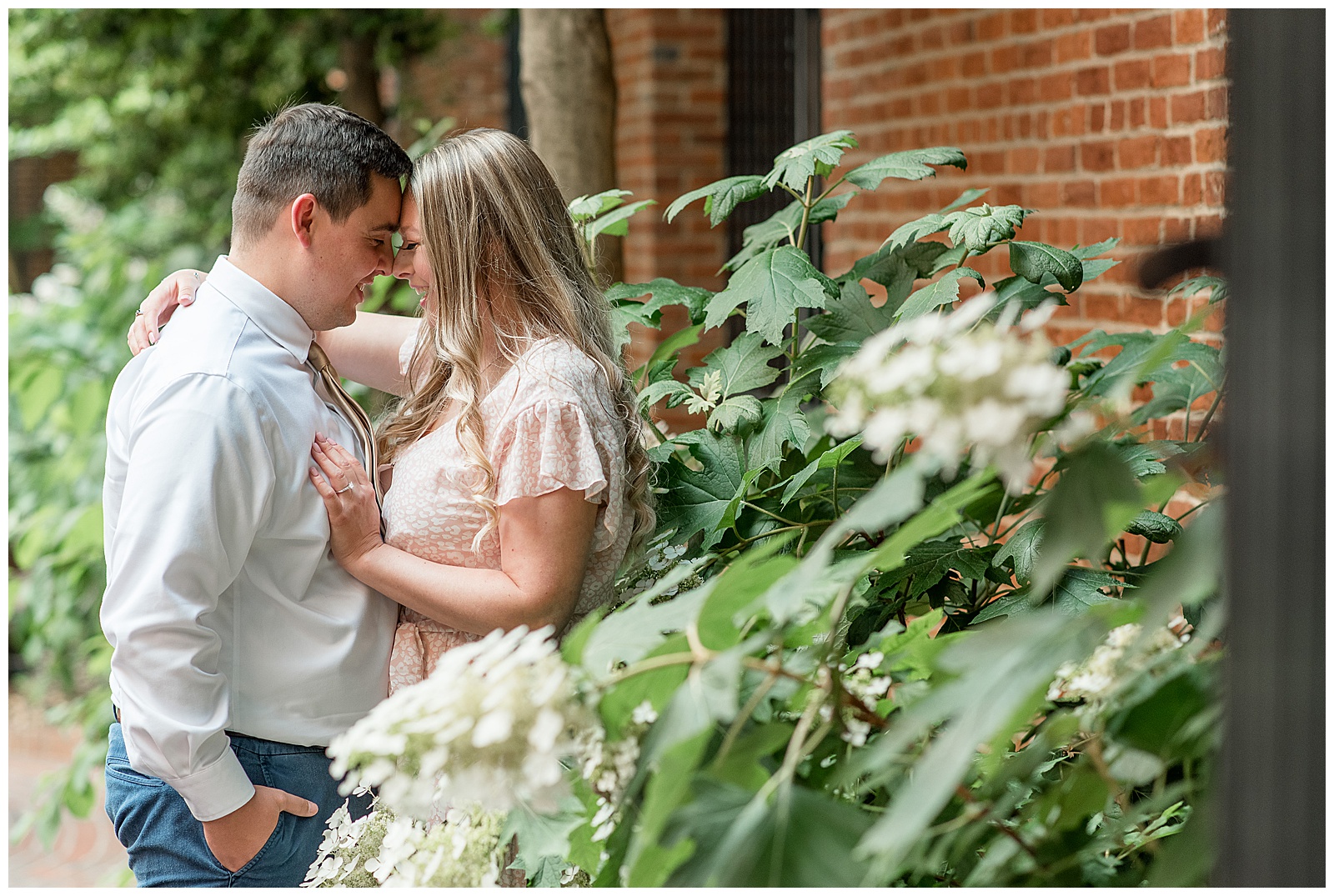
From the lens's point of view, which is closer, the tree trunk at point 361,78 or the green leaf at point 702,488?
the green leaf at point 702,488

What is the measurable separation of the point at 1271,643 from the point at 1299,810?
8 cm

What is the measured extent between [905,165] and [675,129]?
12.7ft

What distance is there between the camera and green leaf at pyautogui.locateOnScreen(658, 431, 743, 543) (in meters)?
1.75

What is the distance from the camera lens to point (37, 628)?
5.17m

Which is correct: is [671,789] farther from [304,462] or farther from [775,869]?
[304,462]

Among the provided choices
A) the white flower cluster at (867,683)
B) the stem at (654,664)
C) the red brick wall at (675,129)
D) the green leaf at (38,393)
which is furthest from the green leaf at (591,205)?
the red brick wall at (675,129)

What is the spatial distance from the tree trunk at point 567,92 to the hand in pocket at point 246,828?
1689mm

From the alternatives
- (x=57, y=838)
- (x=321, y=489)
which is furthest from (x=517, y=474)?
(x=57, y=838)

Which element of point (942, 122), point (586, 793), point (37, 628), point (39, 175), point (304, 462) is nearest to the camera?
point (586, 793)

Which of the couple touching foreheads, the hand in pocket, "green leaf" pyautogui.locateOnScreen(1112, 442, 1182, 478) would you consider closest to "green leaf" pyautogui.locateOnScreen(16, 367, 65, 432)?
the couple touching foreheads

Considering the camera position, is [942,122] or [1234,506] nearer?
[1234,506]

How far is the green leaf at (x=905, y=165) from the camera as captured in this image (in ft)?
6.06

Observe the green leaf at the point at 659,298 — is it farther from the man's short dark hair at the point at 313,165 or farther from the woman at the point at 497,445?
the man's short dark hair at the point at 313,165

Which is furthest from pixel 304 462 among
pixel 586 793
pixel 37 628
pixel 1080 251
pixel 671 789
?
pixel 37 628
